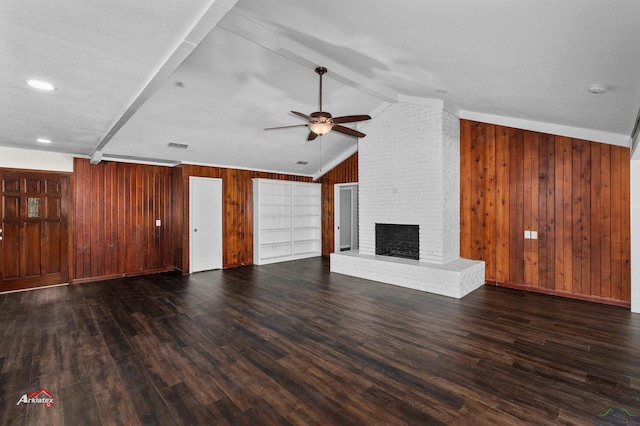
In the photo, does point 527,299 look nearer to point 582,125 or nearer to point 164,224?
point 582,125

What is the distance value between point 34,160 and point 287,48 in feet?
17.1

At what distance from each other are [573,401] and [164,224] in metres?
7.33

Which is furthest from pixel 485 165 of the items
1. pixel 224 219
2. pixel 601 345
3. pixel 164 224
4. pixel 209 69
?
pixel 164 224

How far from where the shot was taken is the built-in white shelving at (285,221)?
7.75 metres

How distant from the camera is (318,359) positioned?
2.82m

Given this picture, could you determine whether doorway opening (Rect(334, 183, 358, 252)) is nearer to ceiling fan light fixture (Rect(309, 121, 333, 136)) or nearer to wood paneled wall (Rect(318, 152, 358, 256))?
wood paneled wall (Rect(318, 152, 358, 256))

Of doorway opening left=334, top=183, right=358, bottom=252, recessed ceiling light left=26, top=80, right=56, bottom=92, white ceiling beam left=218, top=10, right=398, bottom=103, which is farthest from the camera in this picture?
doorway opening left=334, top=183, right=358, bottom=252

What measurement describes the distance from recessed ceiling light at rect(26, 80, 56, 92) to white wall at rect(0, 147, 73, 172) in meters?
3.95

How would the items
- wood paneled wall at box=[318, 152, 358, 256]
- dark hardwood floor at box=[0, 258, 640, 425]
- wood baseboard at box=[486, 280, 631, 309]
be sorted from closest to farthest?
dark hardwood floor at box=[0, 258, 640, 425]
wood baseboard at box=[486, 280, 631, 309]
wood paneled wall at box=[318, 152, 358, 256]

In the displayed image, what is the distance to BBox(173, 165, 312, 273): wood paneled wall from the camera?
668 cm

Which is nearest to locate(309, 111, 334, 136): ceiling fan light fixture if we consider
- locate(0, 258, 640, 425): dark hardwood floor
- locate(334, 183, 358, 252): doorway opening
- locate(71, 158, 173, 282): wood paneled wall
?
locate(0, 258, 640, 425): dark hardwood floor

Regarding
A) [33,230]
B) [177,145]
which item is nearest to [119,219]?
[33,230]

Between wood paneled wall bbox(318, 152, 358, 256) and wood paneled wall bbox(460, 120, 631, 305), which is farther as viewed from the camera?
wood paneled wall bbox(318, 152, 358, 256)

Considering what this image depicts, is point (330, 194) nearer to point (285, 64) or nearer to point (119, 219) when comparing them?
point (285, 64)
